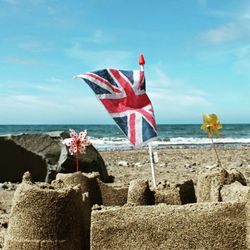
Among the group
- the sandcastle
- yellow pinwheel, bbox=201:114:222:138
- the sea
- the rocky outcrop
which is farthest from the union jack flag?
the sea

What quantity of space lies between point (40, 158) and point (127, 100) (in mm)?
8126

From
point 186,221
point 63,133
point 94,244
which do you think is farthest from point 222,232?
point 63,133

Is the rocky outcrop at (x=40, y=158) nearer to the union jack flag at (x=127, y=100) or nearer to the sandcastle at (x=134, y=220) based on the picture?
the union jack flag at (x=127, y=100)

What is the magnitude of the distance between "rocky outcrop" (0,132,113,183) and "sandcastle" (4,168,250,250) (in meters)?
8.00

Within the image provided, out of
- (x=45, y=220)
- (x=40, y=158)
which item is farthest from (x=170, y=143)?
(x=45, y=220)

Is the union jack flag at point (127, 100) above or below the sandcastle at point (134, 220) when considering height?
above

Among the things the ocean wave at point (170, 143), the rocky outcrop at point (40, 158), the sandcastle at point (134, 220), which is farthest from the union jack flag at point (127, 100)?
the ocean wave at point (170, 143)

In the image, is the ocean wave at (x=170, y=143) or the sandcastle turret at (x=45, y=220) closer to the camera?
the sandcastle turret at (x=45, y=220)

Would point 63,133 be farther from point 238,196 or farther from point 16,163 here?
point 238,196

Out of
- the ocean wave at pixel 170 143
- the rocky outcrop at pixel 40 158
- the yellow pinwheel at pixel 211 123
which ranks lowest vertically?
the ocean wave at pixel 170 143

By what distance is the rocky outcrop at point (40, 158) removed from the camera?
492 inches

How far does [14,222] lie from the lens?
13.6ft

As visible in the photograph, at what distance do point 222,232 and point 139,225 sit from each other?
1.96ft

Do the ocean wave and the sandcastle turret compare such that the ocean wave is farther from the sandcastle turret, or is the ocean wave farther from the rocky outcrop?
the sandcastle turret
